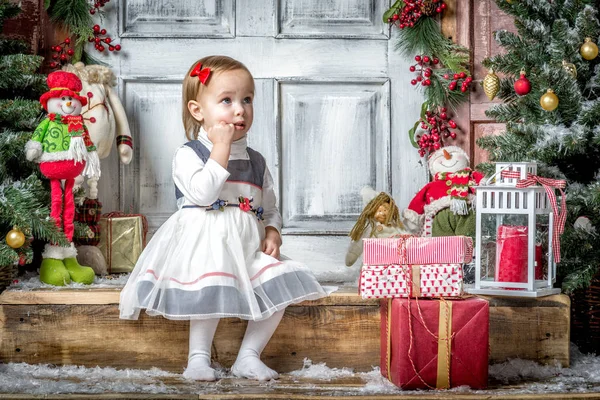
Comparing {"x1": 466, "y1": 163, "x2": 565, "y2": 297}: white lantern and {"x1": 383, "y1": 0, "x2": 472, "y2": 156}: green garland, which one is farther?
{"x1": 383, "y1": 0, "x2": 472, "y2": 156}: green garland

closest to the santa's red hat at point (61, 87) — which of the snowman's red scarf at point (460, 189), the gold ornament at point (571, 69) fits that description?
the snowman's red scarf at point (460, 189)

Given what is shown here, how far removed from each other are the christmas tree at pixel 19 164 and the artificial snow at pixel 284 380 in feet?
1.22

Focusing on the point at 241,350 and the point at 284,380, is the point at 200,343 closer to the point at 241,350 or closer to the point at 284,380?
the point at 241,350

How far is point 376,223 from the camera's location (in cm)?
268

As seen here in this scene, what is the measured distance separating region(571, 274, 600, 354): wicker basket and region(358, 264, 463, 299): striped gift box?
658mm

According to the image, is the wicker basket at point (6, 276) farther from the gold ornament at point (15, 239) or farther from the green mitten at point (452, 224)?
the green mitten at point (452, 224)

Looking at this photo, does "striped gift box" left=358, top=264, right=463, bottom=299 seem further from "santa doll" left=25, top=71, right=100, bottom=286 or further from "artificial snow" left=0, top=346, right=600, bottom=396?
"santa doll" left=25, top=71, right=100, bottom=286

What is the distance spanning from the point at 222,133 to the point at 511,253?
0.84m

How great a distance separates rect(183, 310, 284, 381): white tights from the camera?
2.05 meters

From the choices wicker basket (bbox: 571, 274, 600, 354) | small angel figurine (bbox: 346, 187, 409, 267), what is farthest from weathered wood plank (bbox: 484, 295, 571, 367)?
small angel figurine (bbox: 346, 187, 409, 267)

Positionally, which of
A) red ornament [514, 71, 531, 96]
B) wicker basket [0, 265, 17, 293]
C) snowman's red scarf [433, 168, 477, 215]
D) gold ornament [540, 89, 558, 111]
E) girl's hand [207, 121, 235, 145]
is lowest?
wicker basket [0, 265, 17, 293]

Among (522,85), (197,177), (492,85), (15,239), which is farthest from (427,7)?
(15,239)

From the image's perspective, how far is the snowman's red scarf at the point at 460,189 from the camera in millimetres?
2625

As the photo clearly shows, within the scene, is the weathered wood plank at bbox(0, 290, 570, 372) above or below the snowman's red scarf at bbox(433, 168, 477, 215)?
below
